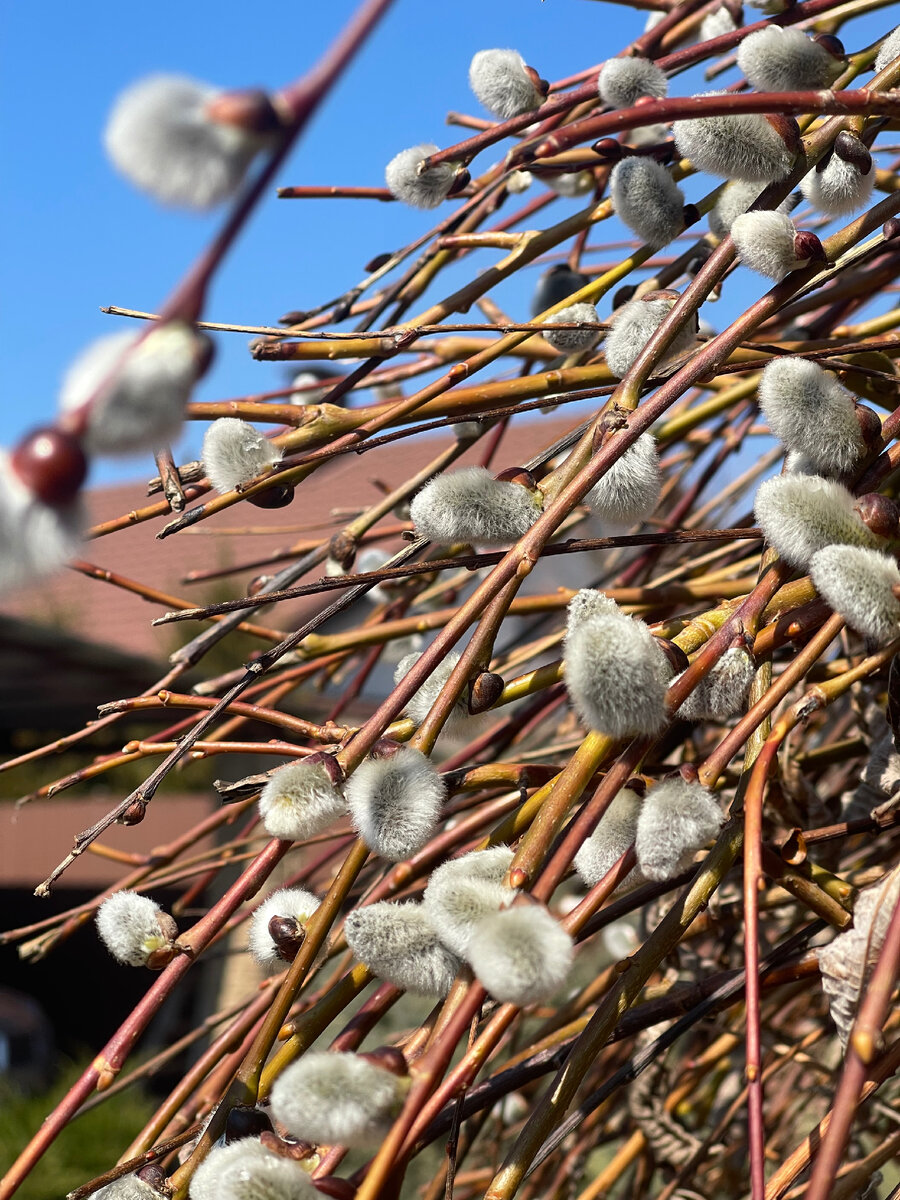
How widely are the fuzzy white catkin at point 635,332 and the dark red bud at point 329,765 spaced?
12.8 inches

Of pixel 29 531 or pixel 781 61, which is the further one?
pixel 781 61

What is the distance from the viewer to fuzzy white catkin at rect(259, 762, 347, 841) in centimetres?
59

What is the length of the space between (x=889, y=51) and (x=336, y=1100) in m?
0.70

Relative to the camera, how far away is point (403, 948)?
1.72ft

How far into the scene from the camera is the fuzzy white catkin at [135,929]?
65cm

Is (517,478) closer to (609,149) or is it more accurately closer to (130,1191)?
(609,149)

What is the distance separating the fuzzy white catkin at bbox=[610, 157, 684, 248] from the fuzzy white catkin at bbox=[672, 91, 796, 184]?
11 centimetres

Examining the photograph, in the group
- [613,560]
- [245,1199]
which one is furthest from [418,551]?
[613,560]

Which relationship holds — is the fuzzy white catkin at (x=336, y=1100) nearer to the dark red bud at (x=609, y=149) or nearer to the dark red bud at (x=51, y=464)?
the dark red bud at (x=51, y=464)

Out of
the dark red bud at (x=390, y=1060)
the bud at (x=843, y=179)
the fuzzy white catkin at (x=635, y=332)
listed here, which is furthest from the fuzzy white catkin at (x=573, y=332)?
the dark red bud at (x=390, y=1060)

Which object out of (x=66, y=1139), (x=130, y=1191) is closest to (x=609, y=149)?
(x=130, y=1191)

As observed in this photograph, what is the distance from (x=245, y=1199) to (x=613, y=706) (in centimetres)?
27

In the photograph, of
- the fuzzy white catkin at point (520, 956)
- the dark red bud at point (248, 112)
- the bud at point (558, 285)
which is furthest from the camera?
the bud at point (558, 285)

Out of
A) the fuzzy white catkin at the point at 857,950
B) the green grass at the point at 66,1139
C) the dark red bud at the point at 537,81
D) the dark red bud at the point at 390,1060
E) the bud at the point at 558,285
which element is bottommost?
the green grass at the point at 66,1139
